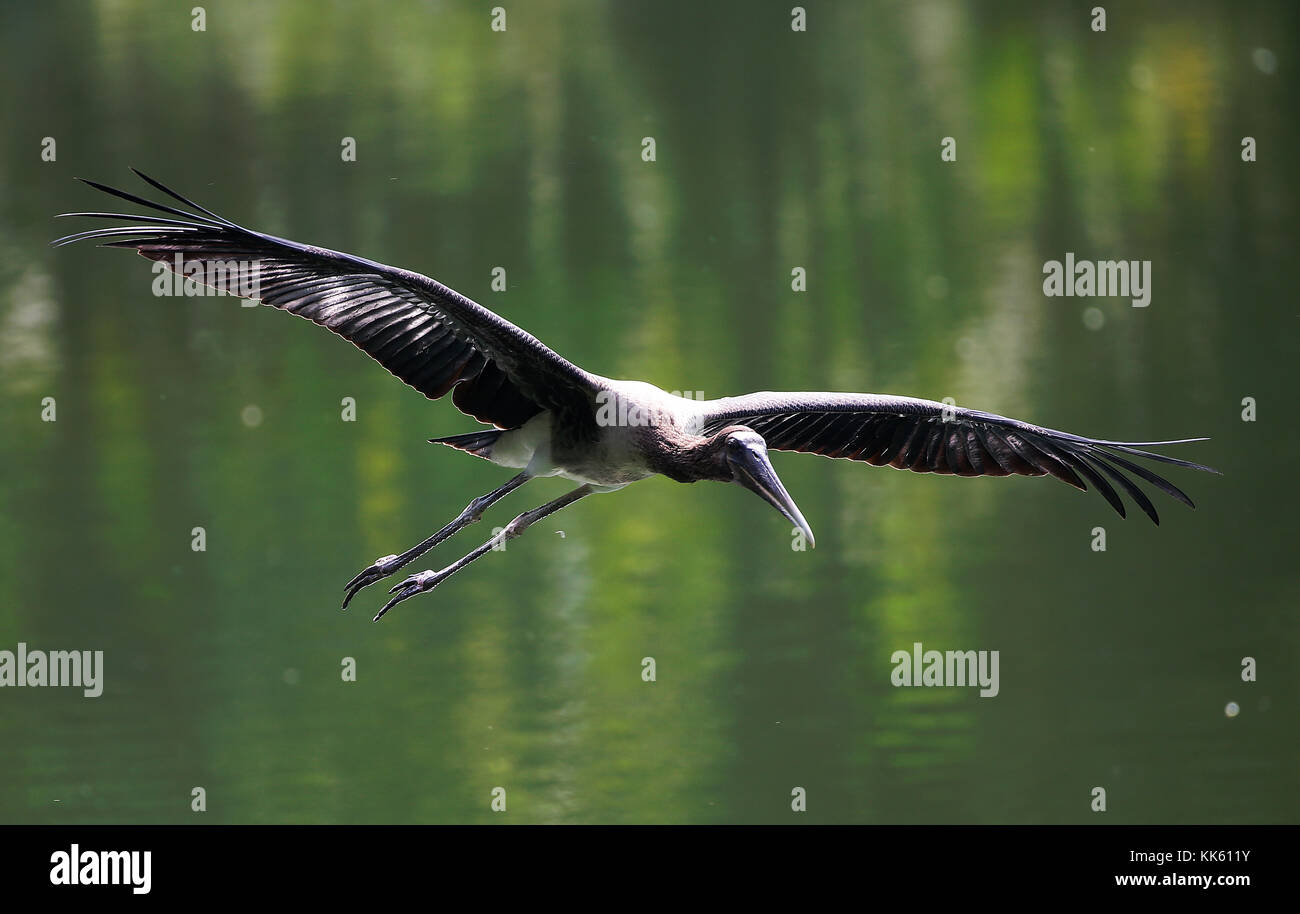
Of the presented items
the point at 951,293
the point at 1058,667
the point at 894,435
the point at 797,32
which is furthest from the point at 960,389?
the point at 894,435

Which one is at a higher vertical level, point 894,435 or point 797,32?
point 797,32

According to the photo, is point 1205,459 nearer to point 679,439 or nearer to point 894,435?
point 894,435

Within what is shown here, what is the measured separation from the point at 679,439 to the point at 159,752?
6304 millimetres

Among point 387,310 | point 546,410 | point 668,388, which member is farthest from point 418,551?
point 668,388

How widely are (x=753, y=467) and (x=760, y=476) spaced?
5 centimetres

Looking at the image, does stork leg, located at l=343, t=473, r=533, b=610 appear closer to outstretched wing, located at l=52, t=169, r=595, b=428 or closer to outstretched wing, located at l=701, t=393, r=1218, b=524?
outstretched wing, located at l=52, t=169, r=595, b=428

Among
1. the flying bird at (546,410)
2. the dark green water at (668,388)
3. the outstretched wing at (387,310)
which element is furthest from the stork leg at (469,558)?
the dark green water at (668,388)

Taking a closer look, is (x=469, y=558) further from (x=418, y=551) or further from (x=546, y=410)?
(x=546, y=410)

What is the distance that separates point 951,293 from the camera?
1443 cm

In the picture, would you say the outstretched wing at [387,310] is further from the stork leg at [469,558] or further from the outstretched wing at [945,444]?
the outstretched wing at [945,444]

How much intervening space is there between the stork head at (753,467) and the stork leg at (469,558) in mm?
898

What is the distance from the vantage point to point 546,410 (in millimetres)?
6512

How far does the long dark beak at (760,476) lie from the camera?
5.97m

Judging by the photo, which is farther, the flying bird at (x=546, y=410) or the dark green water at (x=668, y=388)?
the dark green water at (x=668, y=388)
